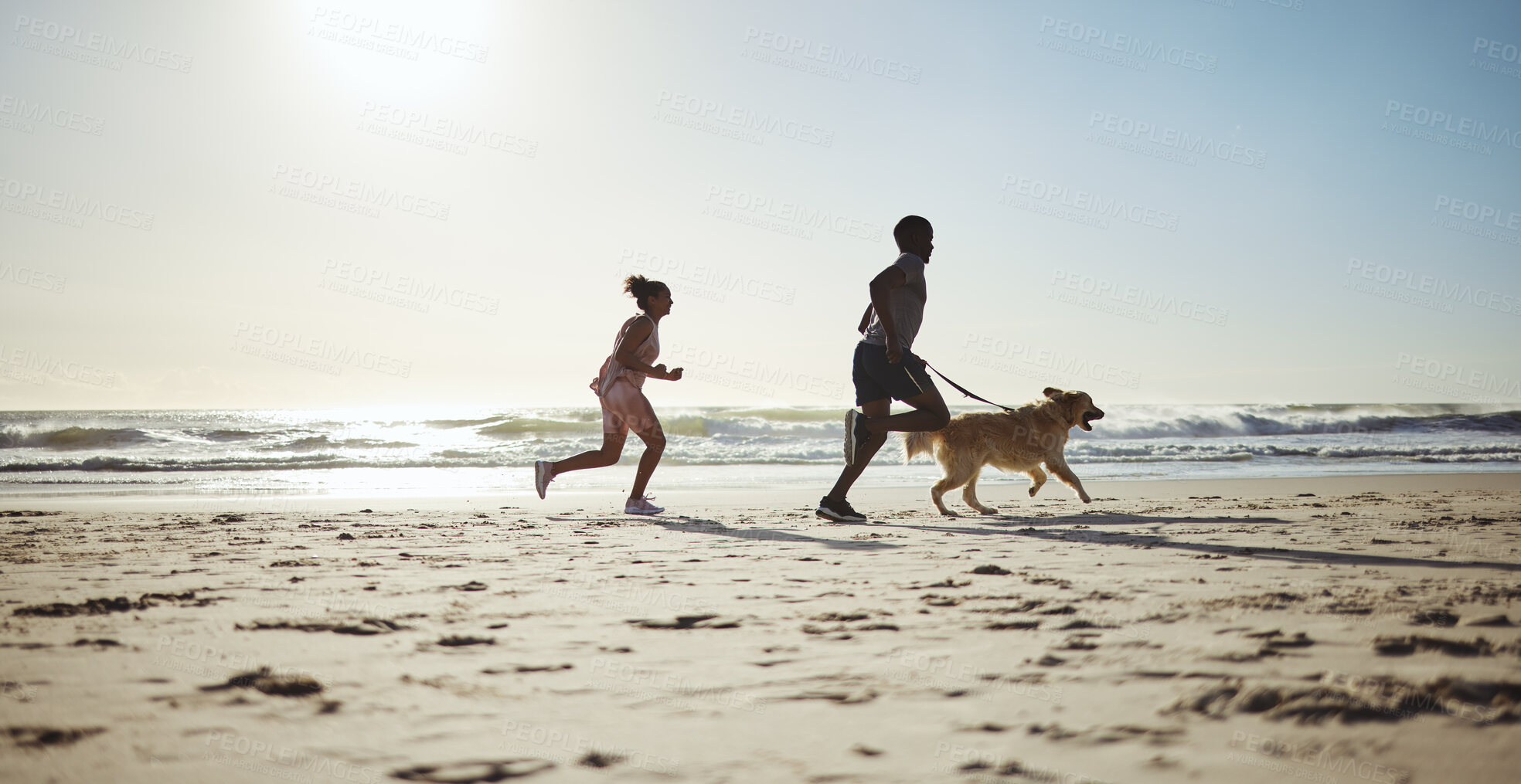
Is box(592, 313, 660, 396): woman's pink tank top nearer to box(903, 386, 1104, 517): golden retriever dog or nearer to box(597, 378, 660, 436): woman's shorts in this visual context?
box(597, 378, 660, 436): woman's shorts

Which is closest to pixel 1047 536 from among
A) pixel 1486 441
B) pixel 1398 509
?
pixel 1398 509

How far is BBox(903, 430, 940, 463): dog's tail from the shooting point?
6871 mm

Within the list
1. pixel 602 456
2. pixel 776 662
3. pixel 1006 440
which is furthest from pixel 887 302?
pixel 776 662

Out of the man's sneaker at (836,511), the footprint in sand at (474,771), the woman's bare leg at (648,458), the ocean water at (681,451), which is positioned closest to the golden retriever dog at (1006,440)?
the ocean water at (681,451)

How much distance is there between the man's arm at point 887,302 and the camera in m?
5.57

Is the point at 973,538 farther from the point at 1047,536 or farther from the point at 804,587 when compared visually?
the point at 804,587

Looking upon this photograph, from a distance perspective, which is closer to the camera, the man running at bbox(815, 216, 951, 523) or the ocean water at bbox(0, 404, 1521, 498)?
the man running at bbox(815, 216, 951, 523)

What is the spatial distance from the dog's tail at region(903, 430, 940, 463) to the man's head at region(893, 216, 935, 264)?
162 centimetres

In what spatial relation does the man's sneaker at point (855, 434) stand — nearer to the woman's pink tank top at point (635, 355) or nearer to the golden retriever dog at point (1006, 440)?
the golden retriever dog at point (1006, 440)

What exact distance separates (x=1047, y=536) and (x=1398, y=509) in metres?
3.39

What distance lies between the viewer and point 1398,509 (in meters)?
6.25

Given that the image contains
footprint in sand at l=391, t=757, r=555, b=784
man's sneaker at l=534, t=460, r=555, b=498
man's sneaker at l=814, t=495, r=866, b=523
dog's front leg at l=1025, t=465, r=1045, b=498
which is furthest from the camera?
dog's front leg at l=1025, t=465, r=1045, b=498

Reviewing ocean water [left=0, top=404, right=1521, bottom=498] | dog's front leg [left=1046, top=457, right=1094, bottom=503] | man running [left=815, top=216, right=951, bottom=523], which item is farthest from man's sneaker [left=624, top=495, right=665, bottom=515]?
dog's front leg [left=1046, top=457, right=1094, bottom=503]

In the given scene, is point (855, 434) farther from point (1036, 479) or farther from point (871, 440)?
point (1036, 479)
